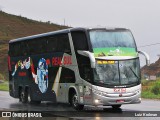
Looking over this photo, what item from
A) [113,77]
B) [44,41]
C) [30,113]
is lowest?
[30,113]

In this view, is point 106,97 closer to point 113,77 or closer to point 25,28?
point 113,77

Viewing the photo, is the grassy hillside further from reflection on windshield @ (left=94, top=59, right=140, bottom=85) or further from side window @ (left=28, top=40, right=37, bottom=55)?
reflection on windshield @ (left=94, top=59, right=140, bottom=85)

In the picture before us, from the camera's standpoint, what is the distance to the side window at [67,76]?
23719 millimetres

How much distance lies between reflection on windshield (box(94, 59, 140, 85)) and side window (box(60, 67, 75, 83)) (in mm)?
1925

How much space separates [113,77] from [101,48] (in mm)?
1317

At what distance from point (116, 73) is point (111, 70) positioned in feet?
0.80

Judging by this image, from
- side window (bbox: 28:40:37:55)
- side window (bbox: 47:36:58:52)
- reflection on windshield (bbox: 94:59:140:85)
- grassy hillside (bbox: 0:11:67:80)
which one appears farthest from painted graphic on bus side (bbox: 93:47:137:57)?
grassy hillside (bbox: 0:11:67:80)

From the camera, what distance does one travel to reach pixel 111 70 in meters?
22.1

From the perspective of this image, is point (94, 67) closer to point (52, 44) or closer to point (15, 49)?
point (52, 44)

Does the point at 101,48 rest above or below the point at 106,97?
above

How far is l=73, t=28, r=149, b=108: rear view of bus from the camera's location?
71.9ft

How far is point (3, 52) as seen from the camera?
111 meters

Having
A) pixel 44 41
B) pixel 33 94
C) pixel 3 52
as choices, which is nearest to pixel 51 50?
pixel 44 41

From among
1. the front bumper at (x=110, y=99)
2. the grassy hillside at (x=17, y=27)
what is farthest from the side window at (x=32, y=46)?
the grassy hillside at (x=17, y=27)
